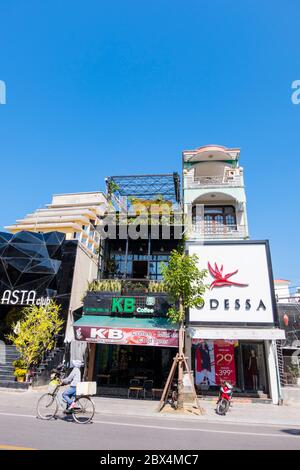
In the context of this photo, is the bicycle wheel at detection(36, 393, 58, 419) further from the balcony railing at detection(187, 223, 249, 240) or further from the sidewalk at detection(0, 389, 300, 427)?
the balcony railing at detection(187, 223, 249, 240)

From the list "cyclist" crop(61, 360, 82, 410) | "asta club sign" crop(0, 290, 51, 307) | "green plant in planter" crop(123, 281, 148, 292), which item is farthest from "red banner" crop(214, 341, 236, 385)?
"asta club sign" crop(0, 290, 51, 307)

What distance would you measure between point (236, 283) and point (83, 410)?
32.9ft

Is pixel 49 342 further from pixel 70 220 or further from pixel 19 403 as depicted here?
pixel 70 220

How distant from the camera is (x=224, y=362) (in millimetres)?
15656

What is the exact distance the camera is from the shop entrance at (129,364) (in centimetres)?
1591

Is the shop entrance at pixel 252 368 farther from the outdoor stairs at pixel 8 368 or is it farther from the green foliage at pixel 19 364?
the green foliage at pixel 19 364

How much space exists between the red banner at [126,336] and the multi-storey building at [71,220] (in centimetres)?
1441

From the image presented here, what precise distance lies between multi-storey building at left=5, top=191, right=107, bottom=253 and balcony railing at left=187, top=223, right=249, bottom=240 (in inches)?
433

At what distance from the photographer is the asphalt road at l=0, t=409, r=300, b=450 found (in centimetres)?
587

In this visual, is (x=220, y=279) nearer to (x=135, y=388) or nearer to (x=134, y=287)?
(x=134, y=287)

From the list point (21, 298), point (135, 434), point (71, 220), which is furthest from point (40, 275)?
point (71, 220)

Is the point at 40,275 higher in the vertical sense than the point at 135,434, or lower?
higher

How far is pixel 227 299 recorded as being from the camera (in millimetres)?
15305

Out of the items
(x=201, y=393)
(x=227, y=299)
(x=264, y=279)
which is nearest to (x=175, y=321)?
(x=227, y=299)
